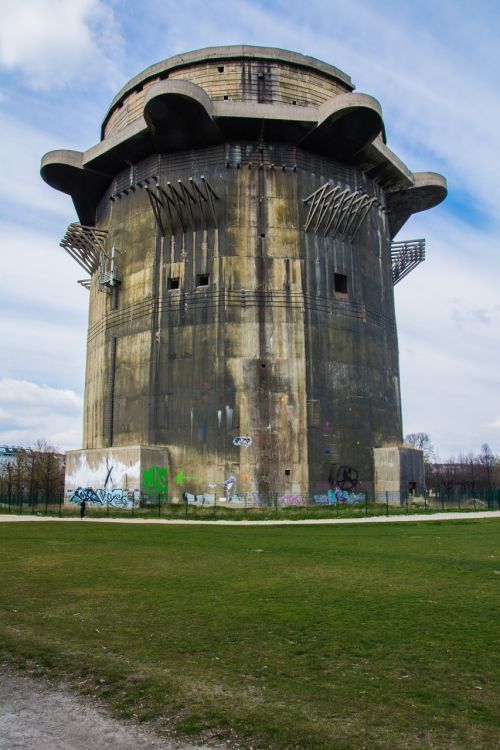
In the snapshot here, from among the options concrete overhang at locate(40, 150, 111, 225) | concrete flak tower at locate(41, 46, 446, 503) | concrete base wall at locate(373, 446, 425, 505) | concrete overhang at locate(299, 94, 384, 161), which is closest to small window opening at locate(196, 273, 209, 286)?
concrete flak tower at locate(41, 46, 446, 503)

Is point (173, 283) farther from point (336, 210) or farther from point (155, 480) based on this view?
point (155, 480)

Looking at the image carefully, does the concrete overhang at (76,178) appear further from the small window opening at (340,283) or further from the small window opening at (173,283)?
the small window opening at (340,283)

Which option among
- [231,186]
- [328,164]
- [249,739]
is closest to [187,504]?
[231,186]

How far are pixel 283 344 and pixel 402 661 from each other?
3060cm

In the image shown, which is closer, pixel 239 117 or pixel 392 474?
pixel 239 117

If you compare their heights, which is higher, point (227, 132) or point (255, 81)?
point (255, 81)

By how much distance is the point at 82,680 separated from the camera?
5539 millimetres

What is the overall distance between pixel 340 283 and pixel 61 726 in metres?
36.3

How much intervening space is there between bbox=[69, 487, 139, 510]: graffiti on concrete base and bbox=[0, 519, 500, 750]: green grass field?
A: 21.6 metres

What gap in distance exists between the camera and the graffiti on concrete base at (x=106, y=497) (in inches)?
1375

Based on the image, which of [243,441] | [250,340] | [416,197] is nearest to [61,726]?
[243,441]

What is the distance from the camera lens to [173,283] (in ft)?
126

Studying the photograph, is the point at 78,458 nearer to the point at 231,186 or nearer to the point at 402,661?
the point at 231,186

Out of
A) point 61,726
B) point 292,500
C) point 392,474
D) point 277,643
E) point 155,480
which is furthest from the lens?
point 392,474
